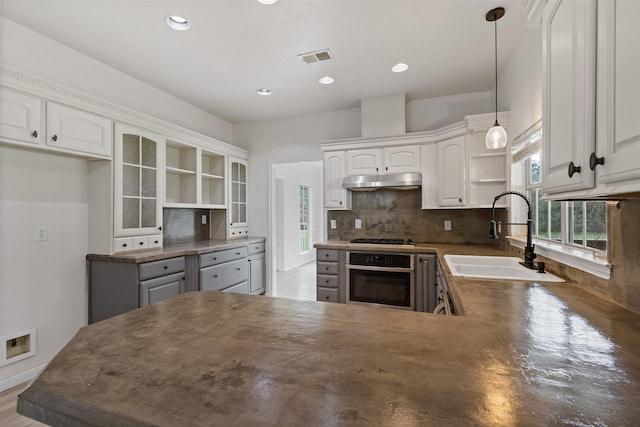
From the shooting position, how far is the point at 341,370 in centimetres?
63

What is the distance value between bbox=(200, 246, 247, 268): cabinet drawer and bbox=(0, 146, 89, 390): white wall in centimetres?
104

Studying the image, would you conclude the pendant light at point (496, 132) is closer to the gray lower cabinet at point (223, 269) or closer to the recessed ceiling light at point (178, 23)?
the recessed ceiling light at point (178, 23)

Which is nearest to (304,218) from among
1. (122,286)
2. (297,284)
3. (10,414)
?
(297,284)

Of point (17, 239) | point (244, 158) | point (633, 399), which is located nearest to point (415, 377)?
point (633, 399)

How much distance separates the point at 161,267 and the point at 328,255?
1726 mm

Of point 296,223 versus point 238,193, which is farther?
point 296,223

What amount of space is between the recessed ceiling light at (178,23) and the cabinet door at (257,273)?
2.71 meters

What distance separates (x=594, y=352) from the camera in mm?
765

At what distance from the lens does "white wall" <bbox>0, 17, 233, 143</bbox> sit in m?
2.17

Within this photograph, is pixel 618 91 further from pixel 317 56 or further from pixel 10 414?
pixel 10 414

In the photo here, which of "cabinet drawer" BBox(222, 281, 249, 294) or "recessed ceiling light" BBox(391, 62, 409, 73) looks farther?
"cabinet drawer" BBox(222, 281, 249, 294)

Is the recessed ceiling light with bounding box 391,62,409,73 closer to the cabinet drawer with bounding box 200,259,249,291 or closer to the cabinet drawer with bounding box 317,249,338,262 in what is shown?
the cabinet drawer with bounding box 317,249,338,262

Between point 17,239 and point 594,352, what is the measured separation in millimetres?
3319

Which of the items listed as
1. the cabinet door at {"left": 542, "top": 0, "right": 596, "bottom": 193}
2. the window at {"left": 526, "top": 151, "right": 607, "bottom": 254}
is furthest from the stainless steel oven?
the cabinet door at {"left": 542, "top": 0, "right": 596, "bottom": 193}
